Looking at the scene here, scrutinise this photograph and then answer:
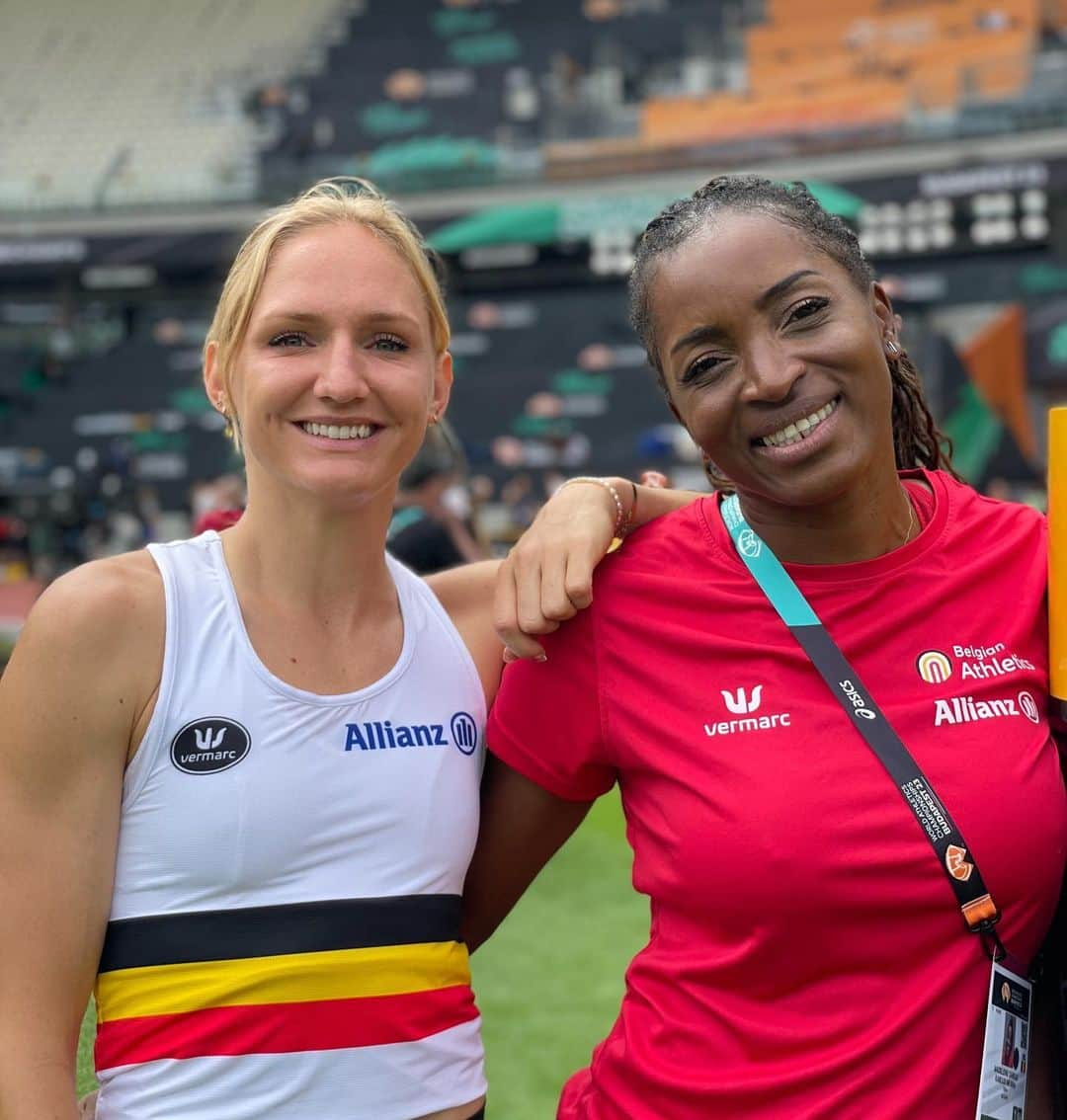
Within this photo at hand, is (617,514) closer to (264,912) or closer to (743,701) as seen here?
(743,701)

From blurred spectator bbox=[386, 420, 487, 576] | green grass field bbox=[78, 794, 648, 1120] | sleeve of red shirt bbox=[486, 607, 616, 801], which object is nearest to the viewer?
sleeve of red shirt bbox=[486, 607, 616, 801]

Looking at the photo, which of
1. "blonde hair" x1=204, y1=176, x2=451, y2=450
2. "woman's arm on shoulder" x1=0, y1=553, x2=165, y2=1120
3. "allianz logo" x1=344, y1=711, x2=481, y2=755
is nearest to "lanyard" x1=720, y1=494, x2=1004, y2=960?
"allianz logo" x1=344, y1=711, x2=481, y2=755

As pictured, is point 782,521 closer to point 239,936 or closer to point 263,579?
point 263,579

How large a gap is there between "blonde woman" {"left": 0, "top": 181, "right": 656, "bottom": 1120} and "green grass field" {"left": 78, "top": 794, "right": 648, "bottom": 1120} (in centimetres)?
164

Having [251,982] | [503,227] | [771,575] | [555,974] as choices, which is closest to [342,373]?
[771,575]

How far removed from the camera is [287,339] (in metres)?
1.52

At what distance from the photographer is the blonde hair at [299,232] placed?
1548mm

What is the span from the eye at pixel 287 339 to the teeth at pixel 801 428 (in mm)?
544

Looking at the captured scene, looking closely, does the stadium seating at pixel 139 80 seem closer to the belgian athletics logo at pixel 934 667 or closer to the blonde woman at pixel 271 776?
the blonde woman at pixel 271 776

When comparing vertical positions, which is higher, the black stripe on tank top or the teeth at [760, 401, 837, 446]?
the teeth at [760, 401, 837, 446]

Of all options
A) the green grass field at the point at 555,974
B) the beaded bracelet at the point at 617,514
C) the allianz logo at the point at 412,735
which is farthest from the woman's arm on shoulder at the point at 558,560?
the green grass field at the point at 555,974

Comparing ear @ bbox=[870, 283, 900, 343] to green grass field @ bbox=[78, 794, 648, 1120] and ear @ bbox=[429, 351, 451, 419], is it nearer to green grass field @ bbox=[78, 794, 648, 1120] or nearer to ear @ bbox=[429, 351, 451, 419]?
ear @ bbox=[429, 351, 451, 419]

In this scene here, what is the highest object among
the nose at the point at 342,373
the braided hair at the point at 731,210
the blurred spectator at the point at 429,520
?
the blurred spectator at the point at 429,520

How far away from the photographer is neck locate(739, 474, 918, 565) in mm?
1434
